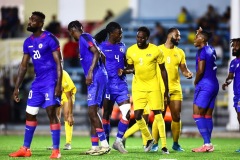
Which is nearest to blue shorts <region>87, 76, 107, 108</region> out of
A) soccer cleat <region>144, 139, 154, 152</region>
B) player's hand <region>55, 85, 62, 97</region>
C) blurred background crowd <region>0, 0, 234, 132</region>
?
player's hand <region>55, 85, 62, 97</region>

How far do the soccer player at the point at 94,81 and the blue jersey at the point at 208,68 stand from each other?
2359 millimetres

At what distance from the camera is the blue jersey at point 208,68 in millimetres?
16531

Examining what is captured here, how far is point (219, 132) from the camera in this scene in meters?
24.2

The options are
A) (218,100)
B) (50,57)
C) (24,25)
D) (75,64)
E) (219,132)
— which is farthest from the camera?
(24,25)

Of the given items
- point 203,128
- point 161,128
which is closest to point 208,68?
point 203,128

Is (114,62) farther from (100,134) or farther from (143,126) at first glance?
(100,134)

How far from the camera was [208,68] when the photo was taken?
54.7ft

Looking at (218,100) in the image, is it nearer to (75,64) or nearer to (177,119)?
(75,64)

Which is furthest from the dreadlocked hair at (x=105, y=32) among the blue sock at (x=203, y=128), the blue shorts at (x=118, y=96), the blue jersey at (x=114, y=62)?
the blue sock at (x=203, y=128)

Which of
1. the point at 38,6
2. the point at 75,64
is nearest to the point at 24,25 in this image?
the point at 38,6

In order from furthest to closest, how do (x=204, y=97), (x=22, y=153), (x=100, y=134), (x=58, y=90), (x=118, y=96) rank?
(x=204, y=97), (x=118, y=96), (x=100, y=134), (x=22, y=153), (x=58, y=90)

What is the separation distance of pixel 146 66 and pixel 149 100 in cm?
67

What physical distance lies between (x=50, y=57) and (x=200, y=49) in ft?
11.8

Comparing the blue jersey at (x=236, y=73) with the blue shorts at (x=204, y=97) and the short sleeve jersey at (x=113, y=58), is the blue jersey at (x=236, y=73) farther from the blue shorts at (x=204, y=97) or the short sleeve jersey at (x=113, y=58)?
the short sleeve jersey at (x=113, y=58)
